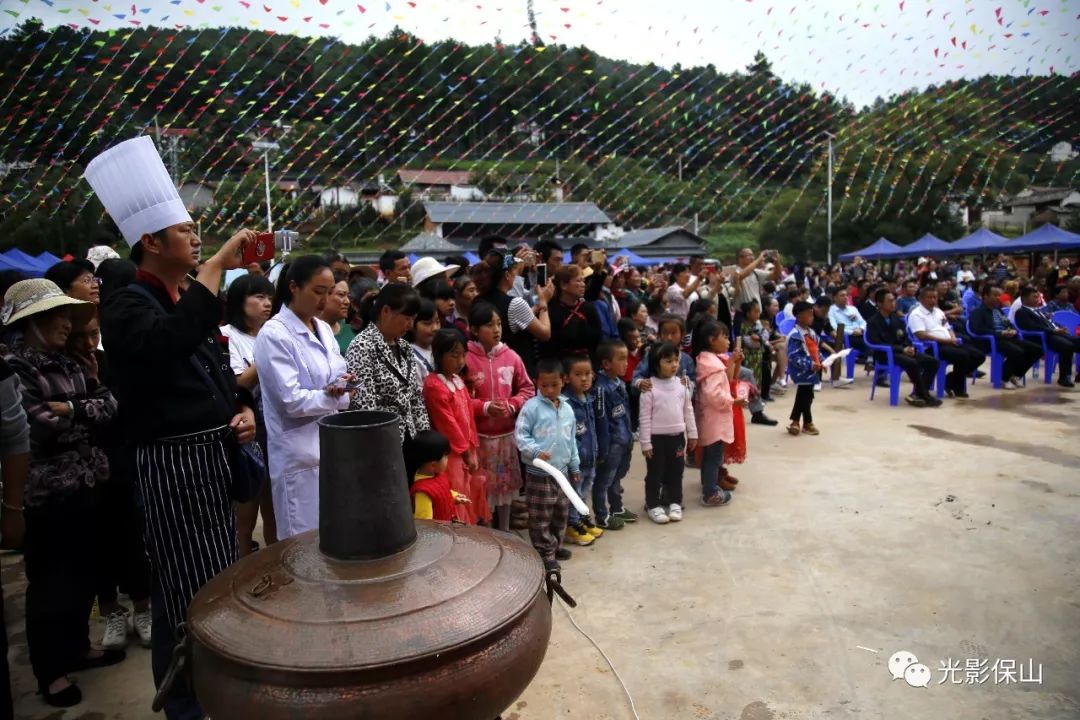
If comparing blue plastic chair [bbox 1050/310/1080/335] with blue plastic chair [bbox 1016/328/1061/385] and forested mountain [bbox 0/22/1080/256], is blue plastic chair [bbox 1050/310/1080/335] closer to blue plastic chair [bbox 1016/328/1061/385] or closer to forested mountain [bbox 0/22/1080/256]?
blue plastic chair [bbox 1016/328/1061/385]

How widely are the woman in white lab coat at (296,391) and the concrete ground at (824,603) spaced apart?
1.07 metres

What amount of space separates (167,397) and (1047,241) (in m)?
23.0

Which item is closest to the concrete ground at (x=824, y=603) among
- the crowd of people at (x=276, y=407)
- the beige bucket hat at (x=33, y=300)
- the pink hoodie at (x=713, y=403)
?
the crowd of people at (x=276, y=407)

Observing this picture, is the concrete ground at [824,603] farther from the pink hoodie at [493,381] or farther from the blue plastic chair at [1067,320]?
the blue plastic chair at [1067,320]

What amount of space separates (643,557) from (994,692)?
1884 mm

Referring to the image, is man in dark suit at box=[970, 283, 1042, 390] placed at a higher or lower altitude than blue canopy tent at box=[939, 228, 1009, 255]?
lower

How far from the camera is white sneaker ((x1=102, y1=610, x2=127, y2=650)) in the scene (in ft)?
10.5

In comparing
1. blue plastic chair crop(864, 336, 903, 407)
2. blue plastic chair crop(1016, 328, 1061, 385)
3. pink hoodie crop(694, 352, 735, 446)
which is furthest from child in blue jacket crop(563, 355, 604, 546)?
blue plastic chair crop(1016, 328, 1061, 385)

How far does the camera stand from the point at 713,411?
504cm

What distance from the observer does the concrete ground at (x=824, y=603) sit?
2742mm

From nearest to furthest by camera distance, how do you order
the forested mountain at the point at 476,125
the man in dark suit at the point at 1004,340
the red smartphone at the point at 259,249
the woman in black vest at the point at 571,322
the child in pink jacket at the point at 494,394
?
the red smartphone at the point at 259,249 → the child in pink jacket at the point at 494,394 → the woman in black vest at the point at 571,322 → the man in dark suit at the point at 1004,340 → the forested mountain at the point at 476,125

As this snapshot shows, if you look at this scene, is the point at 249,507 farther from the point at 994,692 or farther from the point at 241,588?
the point at 994,692

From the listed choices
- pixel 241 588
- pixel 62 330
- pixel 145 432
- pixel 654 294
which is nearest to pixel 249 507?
pixel 62 330

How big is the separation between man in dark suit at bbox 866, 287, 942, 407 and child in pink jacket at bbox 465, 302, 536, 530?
615 centimetres
